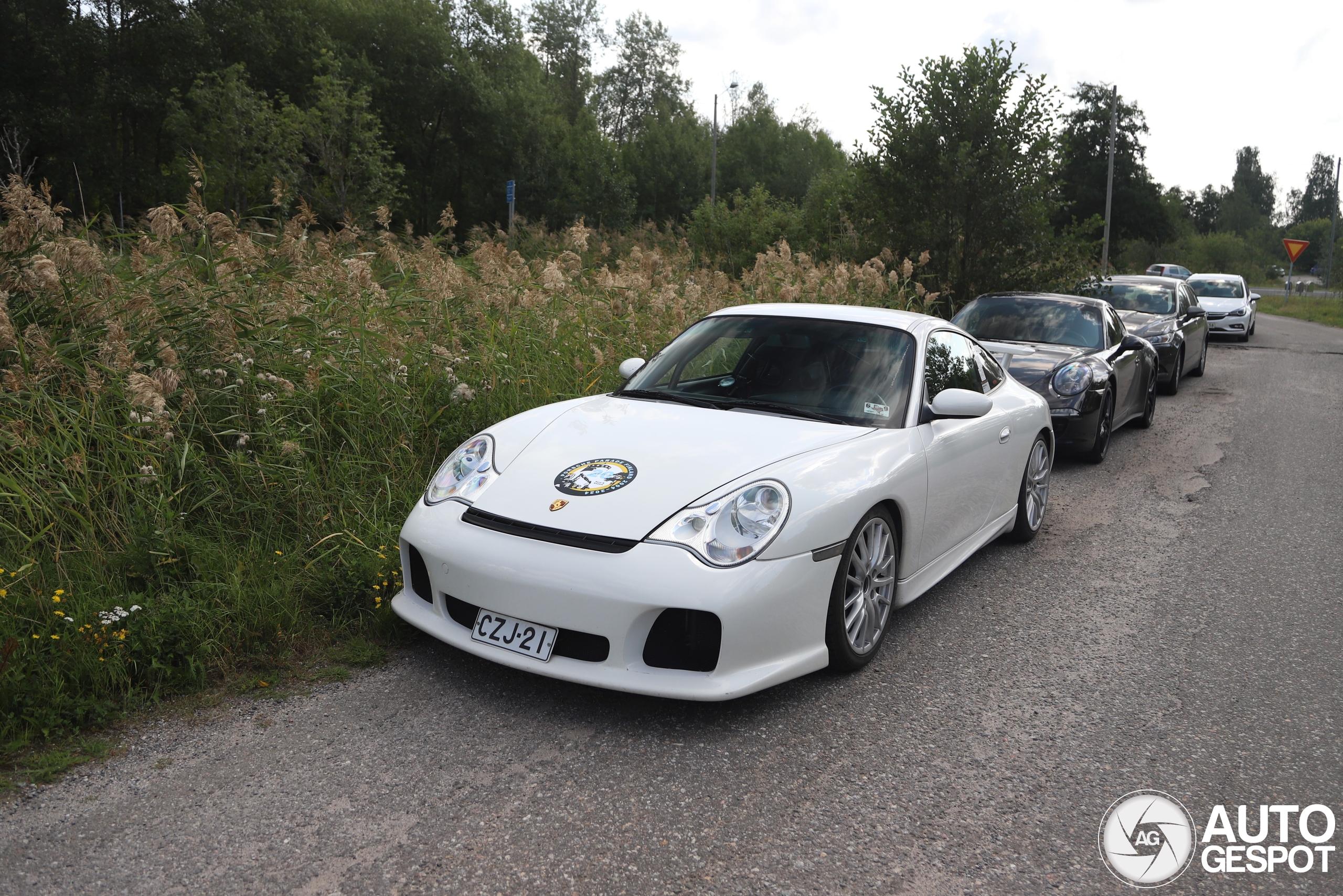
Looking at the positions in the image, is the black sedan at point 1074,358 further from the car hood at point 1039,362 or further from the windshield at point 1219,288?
the windshield at point 1219,288

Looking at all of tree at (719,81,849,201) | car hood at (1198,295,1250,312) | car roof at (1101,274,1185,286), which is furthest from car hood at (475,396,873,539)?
tree at (719,81,849,201)

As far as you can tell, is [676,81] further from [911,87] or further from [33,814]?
[33,814]

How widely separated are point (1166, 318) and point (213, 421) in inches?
475

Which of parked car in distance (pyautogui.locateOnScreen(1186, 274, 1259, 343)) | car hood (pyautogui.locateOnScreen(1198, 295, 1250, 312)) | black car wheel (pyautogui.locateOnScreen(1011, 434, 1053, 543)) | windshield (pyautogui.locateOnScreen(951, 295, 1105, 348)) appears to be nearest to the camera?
black car wheel (pyautogui.locateOnScreen(1011, 434, 1053, 543))

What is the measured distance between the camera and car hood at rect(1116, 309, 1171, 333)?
12164mm

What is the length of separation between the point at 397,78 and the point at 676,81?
120 ft

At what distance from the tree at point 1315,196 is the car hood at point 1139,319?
149 m

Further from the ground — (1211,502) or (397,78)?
(397,78)

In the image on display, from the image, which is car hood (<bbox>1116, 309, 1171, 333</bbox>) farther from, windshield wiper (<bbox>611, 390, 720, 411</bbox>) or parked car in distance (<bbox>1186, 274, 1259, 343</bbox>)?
windshield wiper (<bbox>611, 390, 720, 411</bbox>)

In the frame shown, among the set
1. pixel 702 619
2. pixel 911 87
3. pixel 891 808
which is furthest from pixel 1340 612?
pixel 911 87

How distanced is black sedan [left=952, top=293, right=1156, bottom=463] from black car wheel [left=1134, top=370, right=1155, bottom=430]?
0.01m

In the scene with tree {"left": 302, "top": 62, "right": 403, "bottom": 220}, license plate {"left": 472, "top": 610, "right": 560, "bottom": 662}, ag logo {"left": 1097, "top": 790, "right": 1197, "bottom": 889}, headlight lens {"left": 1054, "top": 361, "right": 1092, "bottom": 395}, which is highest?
tree {"left": 302, "top": 62, "right": 403, "bottom": 220}

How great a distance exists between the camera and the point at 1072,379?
793 cm

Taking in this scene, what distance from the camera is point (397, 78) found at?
38.3 meters
